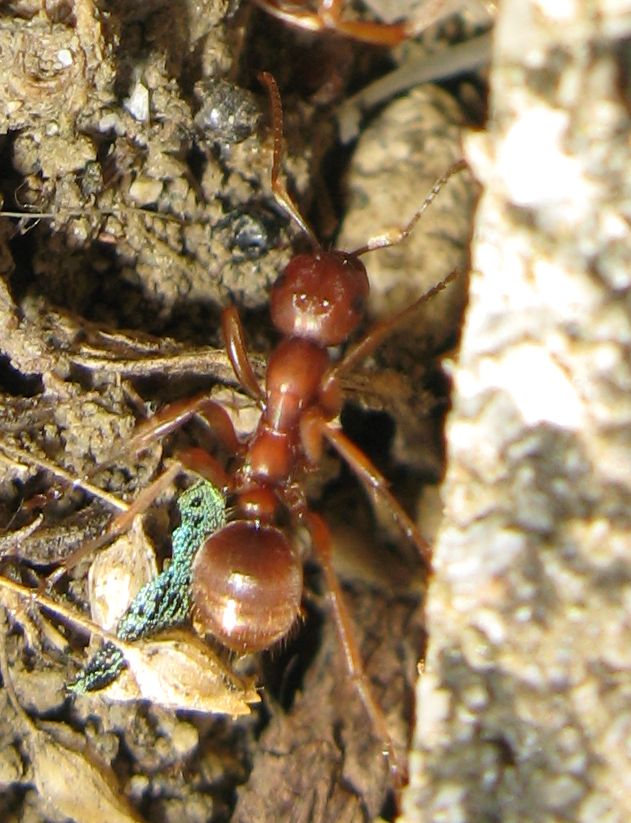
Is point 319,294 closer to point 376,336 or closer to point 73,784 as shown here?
point 376,336

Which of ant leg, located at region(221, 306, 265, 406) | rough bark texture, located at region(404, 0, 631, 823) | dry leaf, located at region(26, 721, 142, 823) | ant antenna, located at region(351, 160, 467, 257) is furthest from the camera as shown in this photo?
ant antenna, located at region(351, 160, 467, 257)

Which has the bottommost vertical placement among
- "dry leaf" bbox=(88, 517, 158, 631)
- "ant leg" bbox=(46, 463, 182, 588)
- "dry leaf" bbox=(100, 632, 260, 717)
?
"dry leaf" bbox=(100, 632, 260, 717)

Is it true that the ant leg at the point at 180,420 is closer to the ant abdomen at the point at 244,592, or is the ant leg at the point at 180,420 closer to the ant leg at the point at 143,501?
the ant leg at the point at 143,501

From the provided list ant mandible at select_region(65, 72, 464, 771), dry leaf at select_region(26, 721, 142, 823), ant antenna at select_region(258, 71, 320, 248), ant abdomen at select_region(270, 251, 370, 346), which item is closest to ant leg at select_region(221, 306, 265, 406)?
ant mandible at select_region(65, 72, 464, 771)

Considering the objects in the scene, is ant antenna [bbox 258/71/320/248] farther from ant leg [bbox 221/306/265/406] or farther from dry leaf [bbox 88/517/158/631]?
dry leaf [bbox 88/517/158/631]

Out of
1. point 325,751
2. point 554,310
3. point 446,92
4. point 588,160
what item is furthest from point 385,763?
point 446,92

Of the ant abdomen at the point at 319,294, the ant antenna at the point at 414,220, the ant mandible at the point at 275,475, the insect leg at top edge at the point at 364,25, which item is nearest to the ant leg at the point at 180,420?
the ant mandible at the point at 275,475
